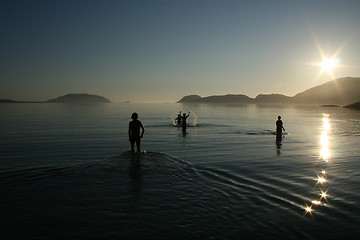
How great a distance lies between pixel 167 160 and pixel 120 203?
7.49 m

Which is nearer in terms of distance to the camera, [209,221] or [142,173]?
[209,221]

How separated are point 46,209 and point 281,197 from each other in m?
7.99

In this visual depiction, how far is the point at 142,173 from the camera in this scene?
528 inches

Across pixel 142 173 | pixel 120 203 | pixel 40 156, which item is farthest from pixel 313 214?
pixel 40 156

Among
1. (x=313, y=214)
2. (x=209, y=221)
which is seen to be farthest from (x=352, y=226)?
(x=209, y=221)

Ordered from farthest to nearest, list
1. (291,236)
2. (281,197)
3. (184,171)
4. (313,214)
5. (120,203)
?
(184,171)
(281,197)
(120,203)
(313,214)
(291,236)

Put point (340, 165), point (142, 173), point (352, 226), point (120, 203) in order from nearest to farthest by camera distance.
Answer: point (352, 226)
point (120, 203)
point (142, 173)
point (340, 165)

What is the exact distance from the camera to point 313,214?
8602 millimetres

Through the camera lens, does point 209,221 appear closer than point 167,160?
Yes

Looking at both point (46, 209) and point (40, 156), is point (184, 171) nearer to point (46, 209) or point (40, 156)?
point (46, 209)

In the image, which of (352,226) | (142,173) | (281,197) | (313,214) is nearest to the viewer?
(352,226)

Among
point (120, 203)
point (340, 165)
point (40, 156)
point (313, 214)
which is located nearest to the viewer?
point (313, 214)

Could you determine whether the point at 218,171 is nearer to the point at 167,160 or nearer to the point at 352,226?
the point at 167,160

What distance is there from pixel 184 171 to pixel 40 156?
11.2 metres
